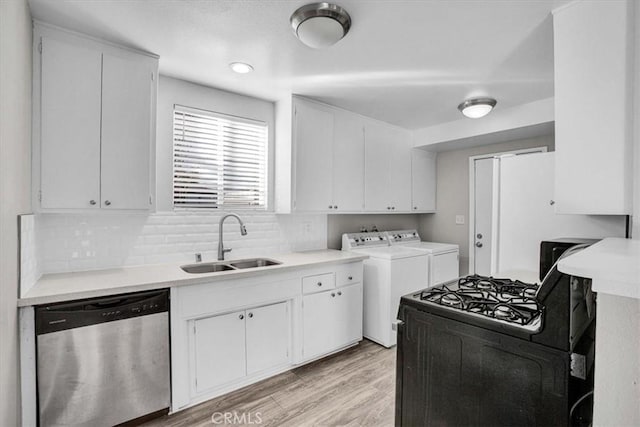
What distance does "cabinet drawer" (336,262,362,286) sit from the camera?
9.17 ft

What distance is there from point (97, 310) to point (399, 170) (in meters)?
3.30

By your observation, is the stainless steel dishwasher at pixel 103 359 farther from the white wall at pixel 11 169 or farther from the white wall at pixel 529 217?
the white wall at pixel 529 217

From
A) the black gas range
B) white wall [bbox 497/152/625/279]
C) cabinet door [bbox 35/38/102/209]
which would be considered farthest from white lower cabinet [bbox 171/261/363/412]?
white wall [bbox 497/152/625/279]

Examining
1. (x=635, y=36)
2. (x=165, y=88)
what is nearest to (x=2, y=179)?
(x=165, y=88)

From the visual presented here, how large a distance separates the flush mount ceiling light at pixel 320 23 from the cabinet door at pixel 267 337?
186 cm

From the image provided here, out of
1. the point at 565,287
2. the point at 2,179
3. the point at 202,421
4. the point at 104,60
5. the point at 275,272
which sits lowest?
the point at 202,421

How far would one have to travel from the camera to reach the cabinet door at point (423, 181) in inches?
159

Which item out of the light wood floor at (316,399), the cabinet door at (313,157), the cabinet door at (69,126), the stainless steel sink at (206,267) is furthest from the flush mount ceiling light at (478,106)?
the cabinet door at (69,126)

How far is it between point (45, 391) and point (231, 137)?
Result: 84.0 inches

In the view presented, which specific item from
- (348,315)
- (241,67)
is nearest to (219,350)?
(348,315)

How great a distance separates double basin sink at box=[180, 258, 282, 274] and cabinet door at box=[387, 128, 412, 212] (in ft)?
5.85

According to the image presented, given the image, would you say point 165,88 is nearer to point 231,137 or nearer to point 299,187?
point 231,137

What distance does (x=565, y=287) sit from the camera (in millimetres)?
962

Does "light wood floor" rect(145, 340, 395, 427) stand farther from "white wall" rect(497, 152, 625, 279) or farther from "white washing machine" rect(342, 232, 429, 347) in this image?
"white wall" rect(497, 152, 625, 279)
